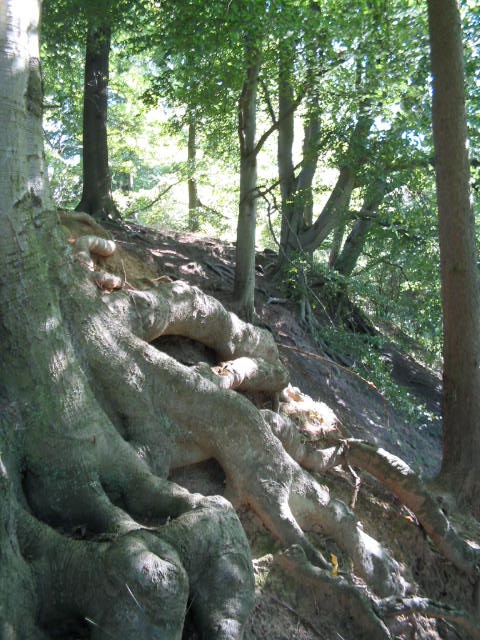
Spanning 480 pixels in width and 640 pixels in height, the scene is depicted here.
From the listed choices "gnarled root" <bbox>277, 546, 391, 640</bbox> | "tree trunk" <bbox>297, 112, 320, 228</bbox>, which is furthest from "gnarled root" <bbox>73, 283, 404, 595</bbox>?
"tree trunk" <bbox>297, 112, 320, 228</bbox>

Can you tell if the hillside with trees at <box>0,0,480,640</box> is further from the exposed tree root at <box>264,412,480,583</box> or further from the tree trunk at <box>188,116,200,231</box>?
the tree trunk at <box>188,116,200,231</box>

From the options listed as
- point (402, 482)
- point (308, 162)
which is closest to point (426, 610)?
point (402, 482)

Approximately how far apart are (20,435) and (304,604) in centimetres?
224

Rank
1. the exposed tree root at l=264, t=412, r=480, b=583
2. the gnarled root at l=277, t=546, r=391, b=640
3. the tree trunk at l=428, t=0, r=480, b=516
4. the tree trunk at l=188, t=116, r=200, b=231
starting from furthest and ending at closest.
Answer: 1. the tree trunk at l=188, t=116, r=200, b=231
2. the tree trunk at l=428, t=0, r=480, b=516
3. the exposed tree root at l=264, t=412, r=480, b=583
4. the gnarled root at l=277, t=546, r=391, b=640

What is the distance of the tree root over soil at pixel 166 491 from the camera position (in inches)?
117

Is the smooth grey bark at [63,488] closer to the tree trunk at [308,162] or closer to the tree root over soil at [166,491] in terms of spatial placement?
the tree root over soil at [166,491]

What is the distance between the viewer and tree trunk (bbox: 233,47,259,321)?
27.2 feet

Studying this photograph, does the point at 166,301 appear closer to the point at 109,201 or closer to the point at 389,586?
the point at 389,586

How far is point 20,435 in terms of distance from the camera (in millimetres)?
3639

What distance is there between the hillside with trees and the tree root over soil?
0.05 ft

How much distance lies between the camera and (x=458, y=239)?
721 cm

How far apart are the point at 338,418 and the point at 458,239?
2.74 m

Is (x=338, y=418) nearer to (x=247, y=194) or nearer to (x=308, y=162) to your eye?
(x=247, y=194)

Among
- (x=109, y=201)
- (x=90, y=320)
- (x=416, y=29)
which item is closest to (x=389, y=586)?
(x=90, y=320)
